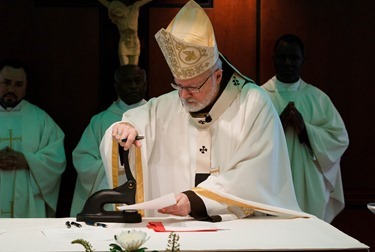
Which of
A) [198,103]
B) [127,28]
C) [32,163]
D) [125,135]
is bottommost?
[32,163]

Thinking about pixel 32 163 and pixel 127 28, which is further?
pixel 127 28

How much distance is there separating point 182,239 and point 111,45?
4561 mm

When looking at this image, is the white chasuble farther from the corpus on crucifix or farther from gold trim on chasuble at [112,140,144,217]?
the corpus on crucifix

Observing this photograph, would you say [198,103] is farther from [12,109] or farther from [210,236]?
[12,109]

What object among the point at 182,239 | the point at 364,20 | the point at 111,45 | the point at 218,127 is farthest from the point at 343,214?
the point at 182,239

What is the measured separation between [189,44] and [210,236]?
4.51 ft

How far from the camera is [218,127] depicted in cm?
482

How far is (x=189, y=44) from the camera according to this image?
4.70 m

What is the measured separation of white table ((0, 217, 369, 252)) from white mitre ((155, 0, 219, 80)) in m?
0.92

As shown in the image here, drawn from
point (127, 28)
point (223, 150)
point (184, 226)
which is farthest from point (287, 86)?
point (184, 226)

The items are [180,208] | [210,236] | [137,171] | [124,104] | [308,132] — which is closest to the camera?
[210,236]

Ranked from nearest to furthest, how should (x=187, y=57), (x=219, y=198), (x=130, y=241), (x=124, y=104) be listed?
(x=130, y=241) < (x=219, y=198) < (x=187, y=57) < (x=124, y=104)

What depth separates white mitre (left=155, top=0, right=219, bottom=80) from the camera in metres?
4.67

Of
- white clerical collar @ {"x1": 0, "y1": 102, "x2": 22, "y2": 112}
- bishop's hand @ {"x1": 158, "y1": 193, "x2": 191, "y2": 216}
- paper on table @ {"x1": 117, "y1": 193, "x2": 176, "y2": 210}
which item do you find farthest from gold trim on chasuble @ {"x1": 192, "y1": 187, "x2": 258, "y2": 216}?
white clerical collar @ {"x1": 0, "y1": 102, "x2": 22, "y2": 112}
